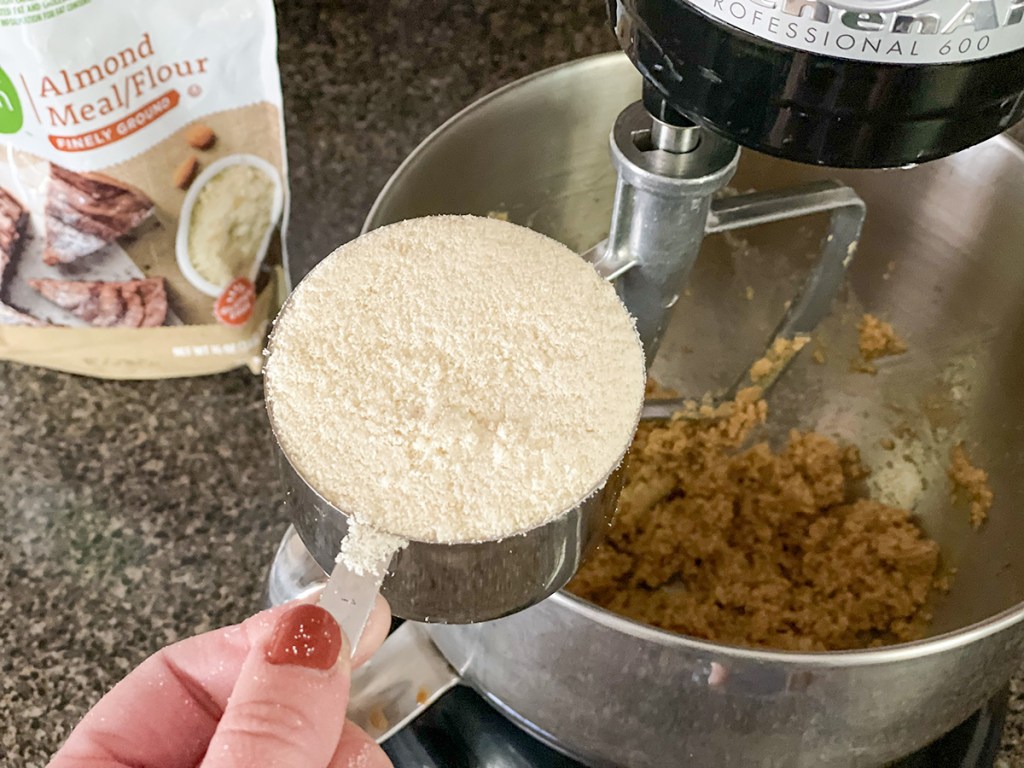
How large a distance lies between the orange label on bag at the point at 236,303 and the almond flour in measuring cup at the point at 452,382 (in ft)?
1.00

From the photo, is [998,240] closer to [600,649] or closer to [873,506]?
[873,506]

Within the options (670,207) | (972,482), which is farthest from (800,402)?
(670,207)

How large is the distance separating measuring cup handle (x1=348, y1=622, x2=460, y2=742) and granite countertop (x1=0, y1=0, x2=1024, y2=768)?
0.44ft

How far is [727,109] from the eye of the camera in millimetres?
383

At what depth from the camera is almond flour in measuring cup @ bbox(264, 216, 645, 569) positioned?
38 centimetres

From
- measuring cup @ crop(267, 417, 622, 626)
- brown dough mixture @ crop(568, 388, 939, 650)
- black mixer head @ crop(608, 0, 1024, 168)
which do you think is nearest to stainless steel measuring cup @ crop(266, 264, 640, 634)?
measuring cup @ crop(267, 417, 622, 626)

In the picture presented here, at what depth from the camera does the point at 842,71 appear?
35cm

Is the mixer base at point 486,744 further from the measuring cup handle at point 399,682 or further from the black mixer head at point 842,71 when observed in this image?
the black mixer head at point 842,71

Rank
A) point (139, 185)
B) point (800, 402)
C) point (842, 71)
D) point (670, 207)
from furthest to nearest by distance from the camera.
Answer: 1. point (800, 402)
2. point (139, 185)
3. point (670, 207)
4. point (842, 71)

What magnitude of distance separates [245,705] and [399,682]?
0.22m

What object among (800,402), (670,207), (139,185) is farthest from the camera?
(800,402)

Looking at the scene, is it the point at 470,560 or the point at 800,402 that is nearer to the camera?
the point at 470,560

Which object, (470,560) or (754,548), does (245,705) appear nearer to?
(470,560)

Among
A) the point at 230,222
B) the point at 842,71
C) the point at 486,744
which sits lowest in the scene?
the point at 486,744
